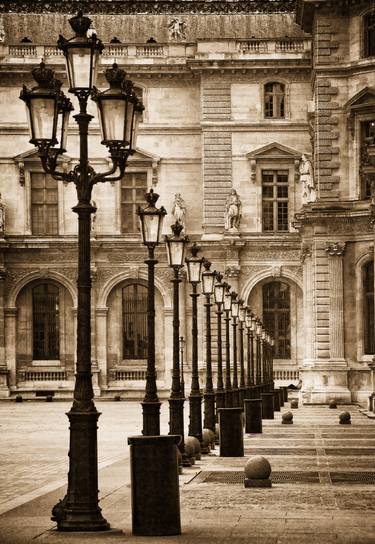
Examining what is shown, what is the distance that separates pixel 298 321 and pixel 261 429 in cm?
3698

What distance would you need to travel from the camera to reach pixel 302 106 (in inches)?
3019

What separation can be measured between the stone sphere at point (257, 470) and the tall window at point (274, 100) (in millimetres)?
54312

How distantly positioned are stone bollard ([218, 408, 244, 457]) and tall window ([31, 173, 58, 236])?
157ft

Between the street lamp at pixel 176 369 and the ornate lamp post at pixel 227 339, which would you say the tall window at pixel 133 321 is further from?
the street lamp at pixel 176 369

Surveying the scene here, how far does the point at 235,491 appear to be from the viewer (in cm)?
2316

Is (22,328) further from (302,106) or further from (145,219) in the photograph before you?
(145,219)

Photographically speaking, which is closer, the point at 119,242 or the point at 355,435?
the point at 355,435

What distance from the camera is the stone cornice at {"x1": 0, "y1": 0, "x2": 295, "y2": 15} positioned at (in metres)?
81.0

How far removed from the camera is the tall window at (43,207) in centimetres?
7806

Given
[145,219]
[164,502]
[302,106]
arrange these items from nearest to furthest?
[164,502] → [145,219] → [302,106]

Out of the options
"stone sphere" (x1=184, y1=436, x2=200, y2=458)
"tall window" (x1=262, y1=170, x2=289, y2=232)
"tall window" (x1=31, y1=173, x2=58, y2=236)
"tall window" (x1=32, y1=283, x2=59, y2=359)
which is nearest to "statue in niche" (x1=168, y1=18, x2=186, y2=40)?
"tall window" (x1=262, y1=170, x2=289, y2=232)

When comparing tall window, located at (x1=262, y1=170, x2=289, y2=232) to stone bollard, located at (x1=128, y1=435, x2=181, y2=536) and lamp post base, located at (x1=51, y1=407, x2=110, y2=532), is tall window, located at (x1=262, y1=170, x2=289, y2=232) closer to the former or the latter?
lamp post base, located at (x1=51, y1=407, x2=110, y2=532)

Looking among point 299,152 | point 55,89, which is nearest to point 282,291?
point 299,152

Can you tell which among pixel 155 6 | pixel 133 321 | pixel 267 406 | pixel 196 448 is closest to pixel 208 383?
pixel 196 448
